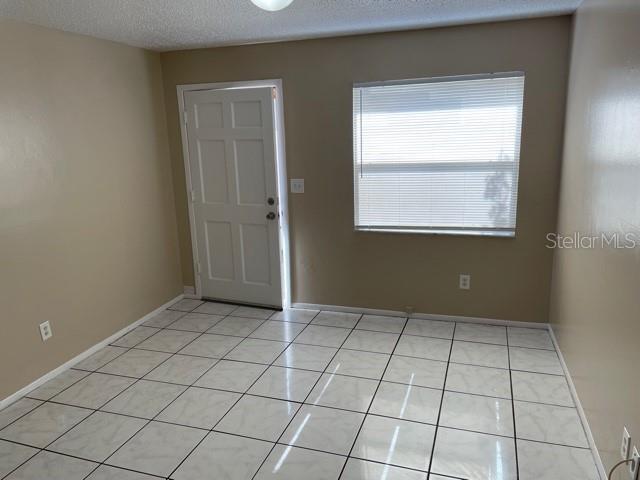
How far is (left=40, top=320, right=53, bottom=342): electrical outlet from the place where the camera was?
9.84ft

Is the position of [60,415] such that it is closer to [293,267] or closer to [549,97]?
[293,267]

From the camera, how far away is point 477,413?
99.5 inches

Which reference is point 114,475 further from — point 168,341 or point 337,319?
point 337,319

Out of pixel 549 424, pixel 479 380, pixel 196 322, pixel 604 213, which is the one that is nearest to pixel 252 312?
pixel 196 322

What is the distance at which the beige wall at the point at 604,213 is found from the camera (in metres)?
1.80

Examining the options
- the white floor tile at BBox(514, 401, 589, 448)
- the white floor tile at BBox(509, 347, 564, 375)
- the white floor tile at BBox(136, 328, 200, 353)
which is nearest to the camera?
the white floor tile at BBox(514, 401, 589, 448)

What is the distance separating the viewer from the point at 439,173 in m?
3.53

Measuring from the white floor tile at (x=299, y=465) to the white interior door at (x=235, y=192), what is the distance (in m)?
1.95

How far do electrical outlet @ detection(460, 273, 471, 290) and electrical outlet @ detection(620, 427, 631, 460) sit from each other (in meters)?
1.92

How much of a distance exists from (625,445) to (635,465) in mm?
141

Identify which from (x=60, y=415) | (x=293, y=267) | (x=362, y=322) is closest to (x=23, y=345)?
(x=60, y=415)

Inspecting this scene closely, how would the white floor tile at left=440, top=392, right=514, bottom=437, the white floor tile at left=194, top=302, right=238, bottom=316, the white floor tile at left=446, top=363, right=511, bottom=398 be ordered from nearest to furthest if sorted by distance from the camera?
the white floor tile at left=440, top=392, right=514, bottom=437 < the white floor tile at left=446, top=363, right=511, bottom=398 < the white floor tile at left=194, top=302, right=238, bottom=316

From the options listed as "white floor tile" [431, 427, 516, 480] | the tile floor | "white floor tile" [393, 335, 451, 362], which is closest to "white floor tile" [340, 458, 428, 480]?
the tile floor

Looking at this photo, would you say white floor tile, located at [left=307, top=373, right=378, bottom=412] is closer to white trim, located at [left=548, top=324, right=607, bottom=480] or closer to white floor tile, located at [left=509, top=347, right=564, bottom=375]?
white floor tile, located at [left=509, top=347, right=564, bottom=375]
